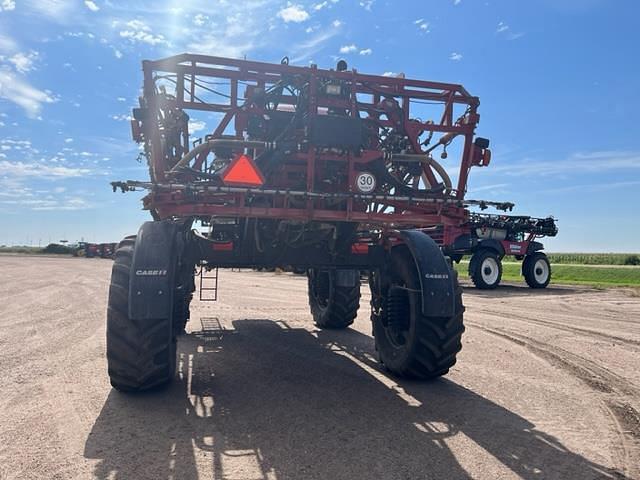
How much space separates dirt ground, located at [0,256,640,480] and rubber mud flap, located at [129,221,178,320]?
859 mm

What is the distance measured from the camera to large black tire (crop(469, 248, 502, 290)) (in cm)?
1852

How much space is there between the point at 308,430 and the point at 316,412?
45 cm

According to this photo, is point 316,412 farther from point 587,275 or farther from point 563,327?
point 587,275

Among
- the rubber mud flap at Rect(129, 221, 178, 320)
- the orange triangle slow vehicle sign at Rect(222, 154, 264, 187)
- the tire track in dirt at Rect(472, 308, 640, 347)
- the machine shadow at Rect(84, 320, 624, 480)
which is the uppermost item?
the orange triangle slow vehicle sign at Rect(222, 154, 264, 187)

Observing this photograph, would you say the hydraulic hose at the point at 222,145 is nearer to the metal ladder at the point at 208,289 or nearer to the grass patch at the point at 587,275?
the metal ladder at the point at 208,289

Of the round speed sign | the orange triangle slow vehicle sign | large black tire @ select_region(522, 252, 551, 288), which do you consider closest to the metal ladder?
the orange triangle slow vehicle sign

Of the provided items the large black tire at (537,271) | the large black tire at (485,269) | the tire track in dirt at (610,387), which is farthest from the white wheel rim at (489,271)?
the tire track in dirt at (610,387)

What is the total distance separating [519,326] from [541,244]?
11.7 meters

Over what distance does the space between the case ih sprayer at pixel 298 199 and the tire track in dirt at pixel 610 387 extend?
1.53m

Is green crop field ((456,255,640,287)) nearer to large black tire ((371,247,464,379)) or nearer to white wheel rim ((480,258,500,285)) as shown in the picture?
white wheel rim ((480,258,500,285))

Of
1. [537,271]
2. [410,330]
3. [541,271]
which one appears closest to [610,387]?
[410,330]

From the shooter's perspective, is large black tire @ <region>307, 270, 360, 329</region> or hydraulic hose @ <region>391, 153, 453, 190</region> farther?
large black tire @ <region>307, 270, 360, 329</region>

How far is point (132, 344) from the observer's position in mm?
4473

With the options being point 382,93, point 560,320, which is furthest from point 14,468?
point 560,320
